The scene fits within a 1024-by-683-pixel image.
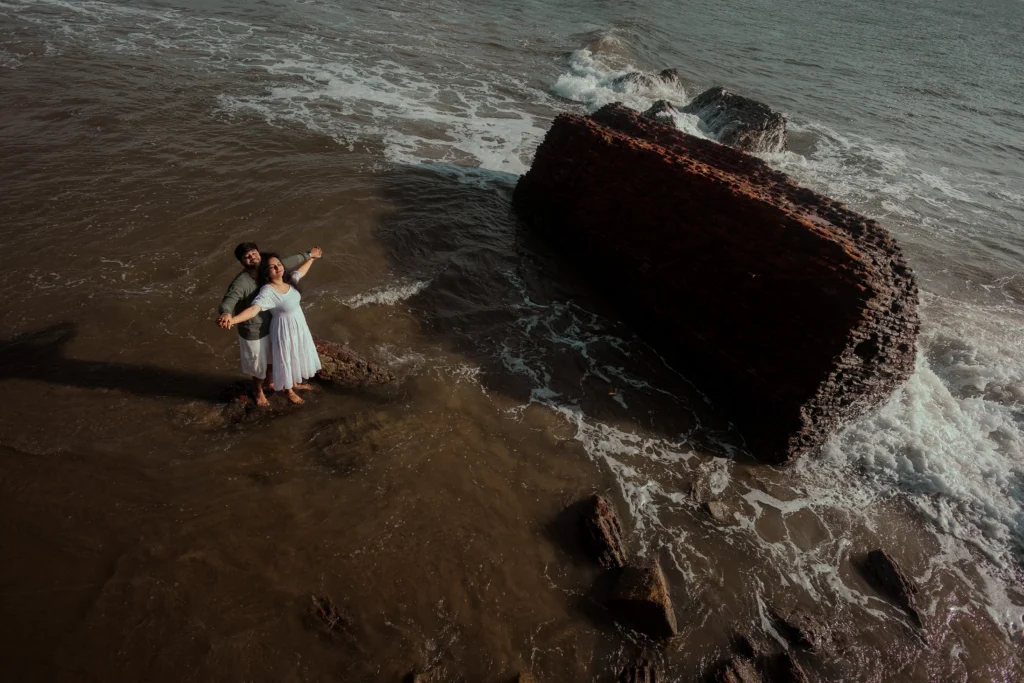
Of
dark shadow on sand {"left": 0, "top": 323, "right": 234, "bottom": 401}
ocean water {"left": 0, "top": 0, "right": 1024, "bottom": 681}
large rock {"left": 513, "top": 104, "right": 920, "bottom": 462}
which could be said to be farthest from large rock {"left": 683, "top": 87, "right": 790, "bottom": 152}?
dark shadow on sand {"left": 0, "top": 323, "right": 234, "bottom": 401}

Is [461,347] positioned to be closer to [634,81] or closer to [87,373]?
[87,373]

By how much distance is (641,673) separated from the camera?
384 centimetres

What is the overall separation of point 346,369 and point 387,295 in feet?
6.05

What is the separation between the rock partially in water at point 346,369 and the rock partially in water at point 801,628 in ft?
14.7

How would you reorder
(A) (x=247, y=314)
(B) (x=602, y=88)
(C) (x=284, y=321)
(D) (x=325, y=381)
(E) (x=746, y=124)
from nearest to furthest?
(A) (x=247, y=314) → (C) (x=284, y=321) → (D) (x=325, y=381) → (E) (x=746, y=124) → (B) (x=602, y=88)

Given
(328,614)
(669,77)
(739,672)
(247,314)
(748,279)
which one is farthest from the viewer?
(669,77)

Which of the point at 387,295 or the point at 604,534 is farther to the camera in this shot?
the point at 387,295

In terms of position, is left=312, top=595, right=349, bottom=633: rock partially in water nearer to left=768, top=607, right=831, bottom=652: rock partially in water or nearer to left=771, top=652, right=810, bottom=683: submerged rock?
left=771, top=652, right=810, bottom=683: submerged rock

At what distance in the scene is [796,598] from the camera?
4535 mm

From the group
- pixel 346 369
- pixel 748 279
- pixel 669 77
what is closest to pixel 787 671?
pixel 748 279

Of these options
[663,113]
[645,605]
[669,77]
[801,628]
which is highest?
[669,77]

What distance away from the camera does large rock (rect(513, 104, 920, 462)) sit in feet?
17.4

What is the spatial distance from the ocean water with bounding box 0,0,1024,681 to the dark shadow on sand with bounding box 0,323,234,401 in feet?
0.16

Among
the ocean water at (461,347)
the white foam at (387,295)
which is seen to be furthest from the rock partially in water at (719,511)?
the white foam at (387,295)
